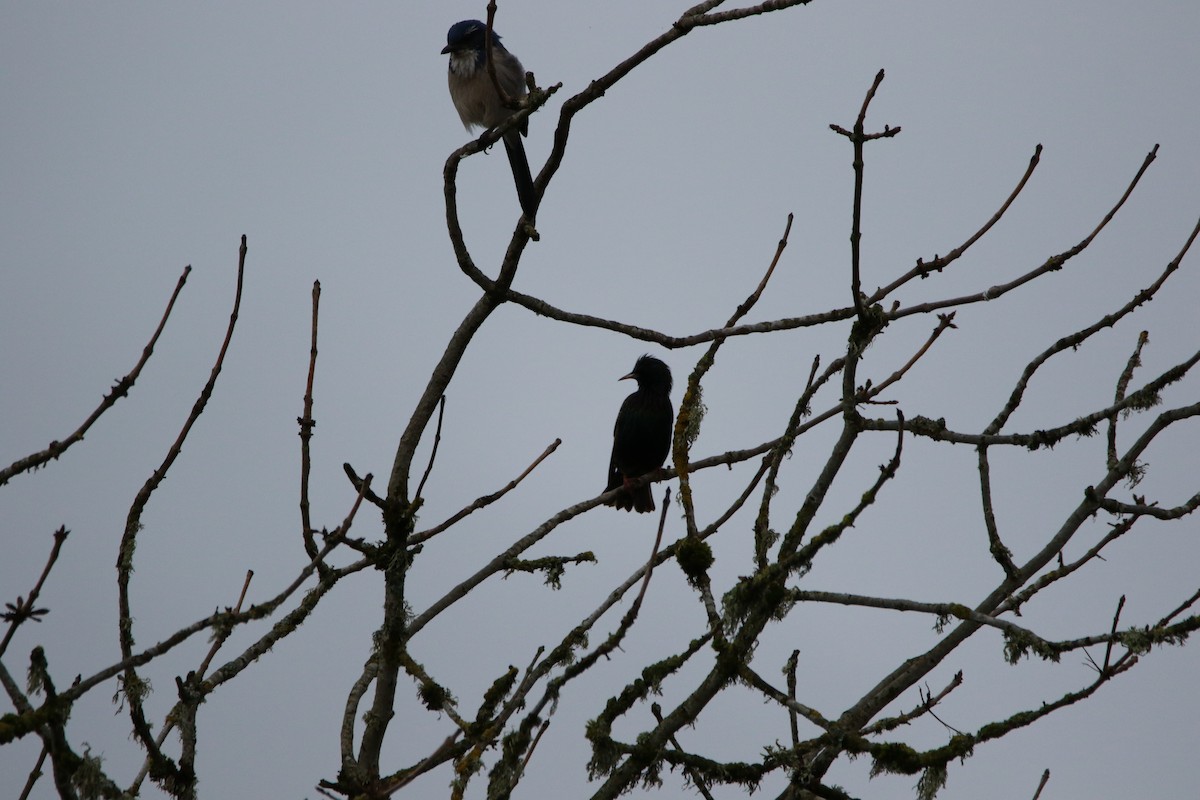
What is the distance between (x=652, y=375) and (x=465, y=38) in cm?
288

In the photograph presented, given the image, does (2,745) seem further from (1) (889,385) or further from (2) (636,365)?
(2) (636,365)

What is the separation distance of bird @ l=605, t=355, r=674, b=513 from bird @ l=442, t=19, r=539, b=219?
191cm

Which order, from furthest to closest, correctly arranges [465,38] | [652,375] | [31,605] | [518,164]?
[652,375] → [465,38] → [518,164] → [31,605]

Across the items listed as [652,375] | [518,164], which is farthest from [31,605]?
[652,375]

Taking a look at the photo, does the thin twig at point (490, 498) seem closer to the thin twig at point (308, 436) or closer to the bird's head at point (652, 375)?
the thin twig at point (308, 436)

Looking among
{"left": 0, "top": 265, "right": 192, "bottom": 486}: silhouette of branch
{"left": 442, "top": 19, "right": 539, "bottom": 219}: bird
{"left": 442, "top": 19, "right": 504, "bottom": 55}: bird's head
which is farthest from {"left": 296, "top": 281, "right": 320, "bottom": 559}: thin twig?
{"left": 442, "top": 19, "right": 504, "bottom": 55}: bird's head

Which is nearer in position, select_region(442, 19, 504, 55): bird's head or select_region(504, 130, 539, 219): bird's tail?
select_region(504, 130, 539, 219): bird's tail

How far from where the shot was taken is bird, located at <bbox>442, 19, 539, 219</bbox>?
7.16 meters

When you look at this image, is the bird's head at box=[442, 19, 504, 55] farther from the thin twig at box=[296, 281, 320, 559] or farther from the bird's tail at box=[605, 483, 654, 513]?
the thin twig at box=[296, 281, 320, 559]

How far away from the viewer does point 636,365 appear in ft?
27.7

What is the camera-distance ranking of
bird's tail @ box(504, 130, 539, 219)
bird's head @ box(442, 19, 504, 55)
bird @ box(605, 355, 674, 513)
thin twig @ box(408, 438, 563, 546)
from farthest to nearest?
bird @ box(605, 355, 674, 513) → bird's head @ box(442, 19, 504, 55) → bird's tail @ box(504, 130, 539, 219) → thin twig @ box(408, 438, 563, 546)

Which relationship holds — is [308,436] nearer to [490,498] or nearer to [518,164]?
Result: [490,498]

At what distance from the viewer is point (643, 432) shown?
7941mm

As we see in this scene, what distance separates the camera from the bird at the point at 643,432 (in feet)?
26.0
